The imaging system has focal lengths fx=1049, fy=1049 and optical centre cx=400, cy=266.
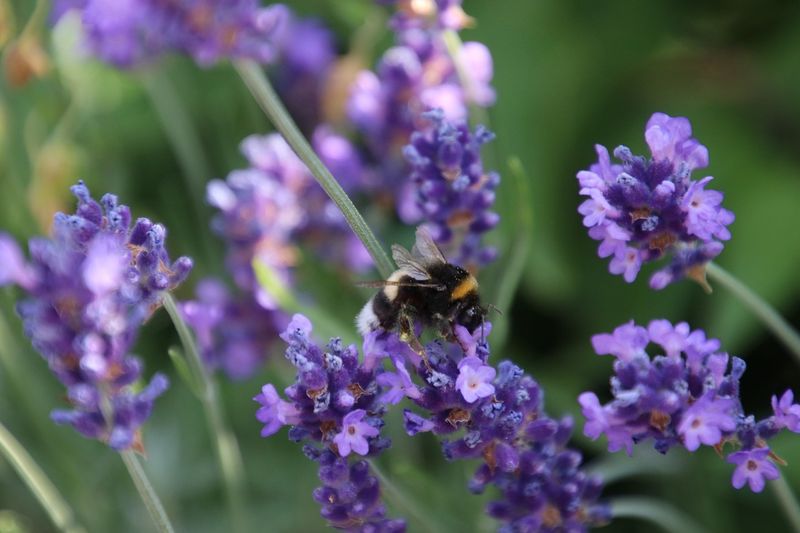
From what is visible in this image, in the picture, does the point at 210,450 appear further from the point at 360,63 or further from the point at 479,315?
the point at 479,315

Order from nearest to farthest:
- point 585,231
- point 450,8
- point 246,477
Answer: point 450,8 < point 246,477 < point 585,231

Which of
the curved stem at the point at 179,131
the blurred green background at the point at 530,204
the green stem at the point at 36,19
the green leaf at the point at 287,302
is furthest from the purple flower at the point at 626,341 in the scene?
the green stem at the point at 36,19

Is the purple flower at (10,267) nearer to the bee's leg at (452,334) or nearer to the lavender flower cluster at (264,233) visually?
the bee's leg at (452,334)

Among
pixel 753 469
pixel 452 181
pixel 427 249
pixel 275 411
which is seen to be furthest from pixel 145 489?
pixel 753 469

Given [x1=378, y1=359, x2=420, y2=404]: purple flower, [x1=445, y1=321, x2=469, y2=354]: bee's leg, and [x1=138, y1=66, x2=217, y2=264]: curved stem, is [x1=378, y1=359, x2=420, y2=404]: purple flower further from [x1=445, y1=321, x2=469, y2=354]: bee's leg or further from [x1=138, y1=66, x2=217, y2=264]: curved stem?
[x1=138, y1=66, x2=217, y2=264]: curved stem

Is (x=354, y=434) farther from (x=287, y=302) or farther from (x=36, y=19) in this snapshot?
(x=36, y=19)

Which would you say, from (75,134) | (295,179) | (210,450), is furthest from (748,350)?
(75,134)
